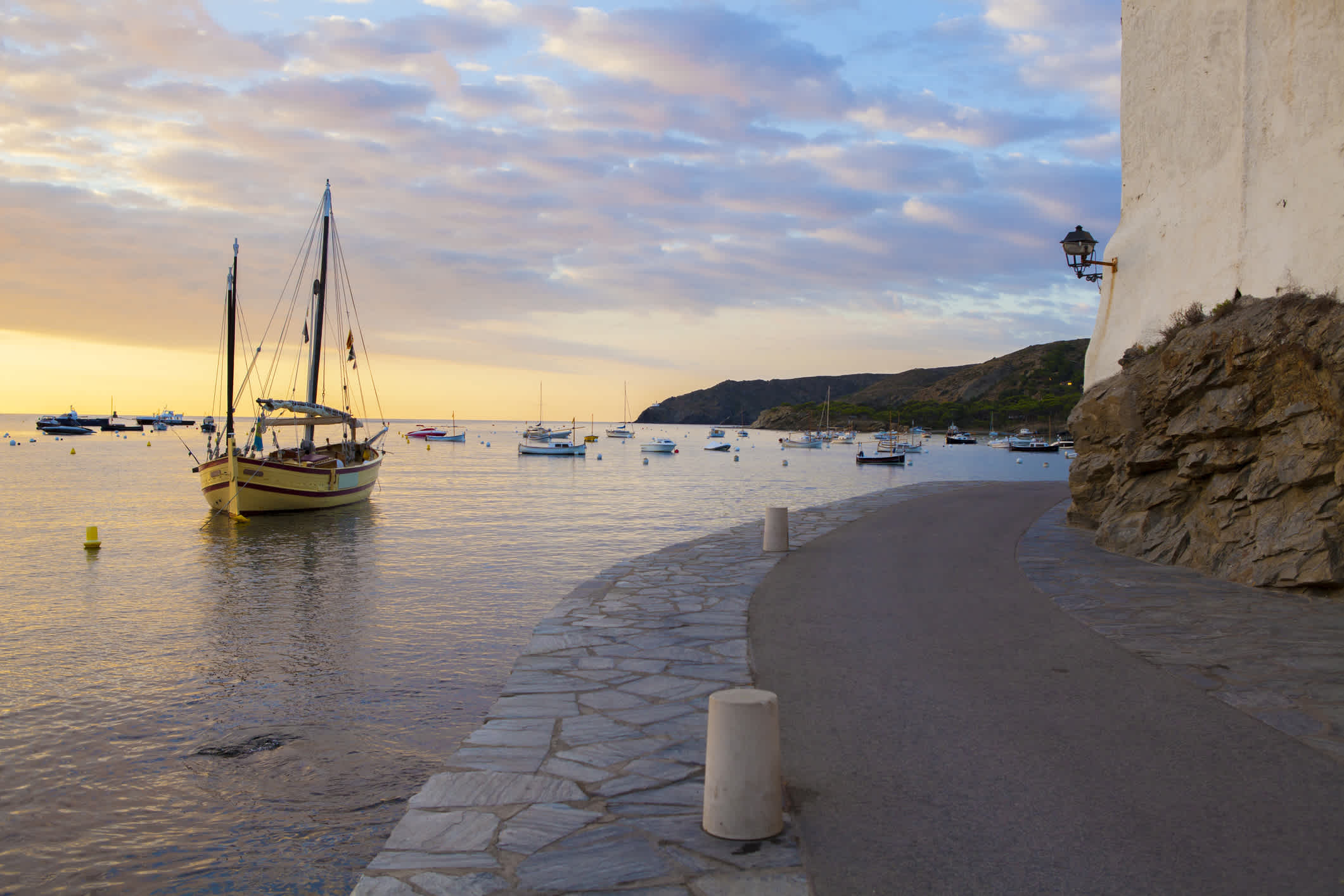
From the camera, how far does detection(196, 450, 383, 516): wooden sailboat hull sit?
28916 mm

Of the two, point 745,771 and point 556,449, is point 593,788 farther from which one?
point 556,449

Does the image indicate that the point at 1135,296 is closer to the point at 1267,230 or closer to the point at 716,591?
the point at 1267,230

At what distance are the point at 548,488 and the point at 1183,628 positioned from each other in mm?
38485

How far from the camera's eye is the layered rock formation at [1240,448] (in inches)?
370

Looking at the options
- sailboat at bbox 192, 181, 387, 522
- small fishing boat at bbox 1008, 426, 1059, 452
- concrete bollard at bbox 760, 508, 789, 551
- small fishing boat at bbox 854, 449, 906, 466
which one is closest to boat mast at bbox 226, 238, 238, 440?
sailboat at bbox 192, 181, 387, 522

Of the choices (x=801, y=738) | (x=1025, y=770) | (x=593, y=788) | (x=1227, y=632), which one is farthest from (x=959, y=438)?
(x=593, y=788)

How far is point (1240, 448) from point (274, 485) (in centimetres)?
2833

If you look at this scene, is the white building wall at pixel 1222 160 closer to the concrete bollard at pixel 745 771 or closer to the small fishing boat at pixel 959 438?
the concrete bollard at pixel 745 771

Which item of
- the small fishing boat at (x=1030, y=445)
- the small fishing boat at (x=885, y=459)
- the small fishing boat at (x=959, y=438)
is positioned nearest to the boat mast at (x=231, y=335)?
the small fishing boat at (x=885, y=459)

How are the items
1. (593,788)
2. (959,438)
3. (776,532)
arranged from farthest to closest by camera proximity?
(959,438) < (776,532) < (593,788)

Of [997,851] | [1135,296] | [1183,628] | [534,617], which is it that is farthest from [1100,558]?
[997,851]

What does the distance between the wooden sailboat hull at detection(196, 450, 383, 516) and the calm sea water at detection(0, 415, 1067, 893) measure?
0.89m

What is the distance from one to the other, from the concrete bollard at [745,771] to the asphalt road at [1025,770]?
0.82 ft

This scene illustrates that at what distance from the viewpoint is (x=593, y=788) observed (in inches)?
185
